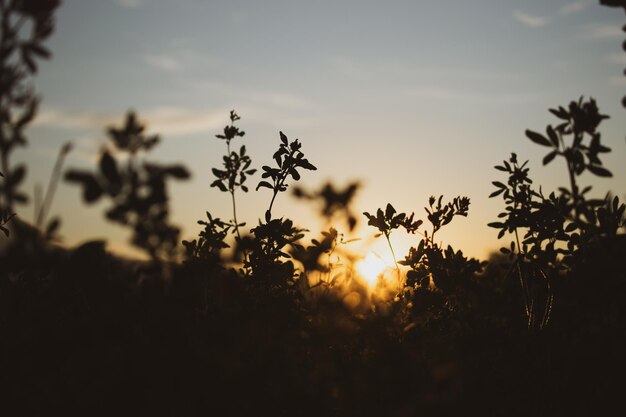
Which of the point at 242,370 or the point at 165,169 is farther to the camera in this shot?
the point at 242,370

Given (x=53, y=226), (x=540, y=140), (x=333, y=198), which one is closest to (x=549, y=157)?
(x=540, y=140)

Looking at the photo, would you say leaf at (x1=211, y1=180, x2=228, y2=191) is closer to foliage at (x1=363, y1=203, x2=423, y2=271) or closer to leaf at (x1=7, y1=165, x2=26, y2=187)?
foliage at (x1=363, y1=203, x2=423, y2=271)

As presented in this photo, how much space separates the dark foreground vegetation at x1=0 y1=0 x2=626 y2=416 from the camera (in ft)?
5.32

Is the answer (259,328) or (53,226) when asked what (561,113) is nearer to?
(259,328)

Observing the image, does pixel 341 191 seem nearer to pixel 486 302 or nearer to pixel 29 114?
pixel 29 114

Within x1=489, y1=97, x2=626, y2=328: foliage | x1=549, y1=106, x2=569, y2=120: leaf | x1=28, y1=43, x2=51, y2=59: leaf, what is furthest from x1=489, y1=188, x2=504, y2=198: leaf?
x1=28, y1=43, x2=51, y2=59: leaf

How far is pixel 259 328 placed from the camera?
2252mm

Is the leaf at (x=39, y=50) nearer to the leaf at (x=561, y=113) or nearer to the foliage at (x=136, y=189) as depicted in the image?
the foliage at (x=136, y=189)

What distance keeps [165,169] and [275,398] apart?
136 centimetres

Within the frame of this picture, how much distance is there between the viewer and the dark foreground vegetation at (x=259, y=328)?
1.62 m

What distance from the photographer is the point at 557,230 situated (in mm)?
3814

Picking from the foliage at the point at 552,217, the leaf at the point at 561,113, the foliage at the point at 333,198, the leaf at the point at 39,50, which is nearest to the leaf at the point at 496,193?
the foliage at the point at 552,217

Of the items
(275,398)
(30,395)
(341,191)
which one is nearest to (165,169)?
(341,191)

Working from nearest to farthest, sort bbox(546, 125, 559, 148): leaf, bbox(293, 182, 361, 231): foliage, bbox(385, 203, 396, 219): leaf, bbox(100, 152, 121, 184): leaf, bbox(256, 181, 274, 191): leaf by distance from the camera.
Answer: bbox(100, 152, 121, 184): leaf < bbox(293, 182, 361, 231): foliage < bbox(546, 125, 559, 148): leaf < bbox(256, 181, 274, 191): leaf < bbox(385, 203, 396, 219): leaf
